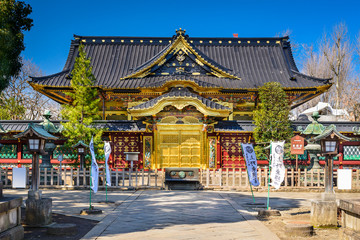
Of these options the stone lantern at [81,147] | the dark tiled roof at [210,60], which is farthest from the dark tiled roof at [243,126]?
the stone lantern at [81,147]

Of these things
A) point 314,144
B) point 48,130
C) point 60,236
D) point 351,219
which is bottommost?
point 60,236

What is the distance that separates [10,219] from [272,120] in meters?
16.0

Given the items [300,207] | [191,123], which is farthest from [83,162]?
[300,207]

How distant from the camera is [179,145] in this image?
74.6 feet

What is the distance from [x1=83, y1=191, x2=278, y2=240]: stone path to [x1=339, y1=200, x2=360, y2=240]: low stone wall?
70.3 inches

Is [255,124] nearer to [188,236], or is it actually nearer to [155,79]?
[155,79]

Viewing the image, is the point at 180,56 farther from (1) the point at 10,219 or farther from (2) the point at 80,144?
(1) the point at 10,219

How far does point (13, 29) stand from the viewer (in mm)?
14844

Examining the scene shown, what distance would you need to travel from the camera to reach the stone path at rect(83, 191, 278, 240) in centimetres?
852

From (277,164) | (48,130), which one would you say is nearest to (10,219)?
(277,164)

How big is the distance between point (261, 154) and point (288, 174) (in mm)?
2723

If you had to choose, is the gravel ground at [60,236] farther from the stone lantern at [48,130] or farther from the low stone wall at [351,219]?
the stone lantern at [48,130]

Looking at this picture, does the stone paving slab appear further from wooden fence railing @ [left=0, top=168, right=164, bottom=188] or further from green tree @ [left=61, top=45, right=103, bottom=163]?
green tree @ [left=61, top=45, right=103, bottom=163]

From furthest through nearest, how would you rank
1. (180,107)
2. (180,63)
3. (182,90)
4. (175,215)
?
1. (180,63)
2. (182,90)
3. (180,107)
4. (175,215)
